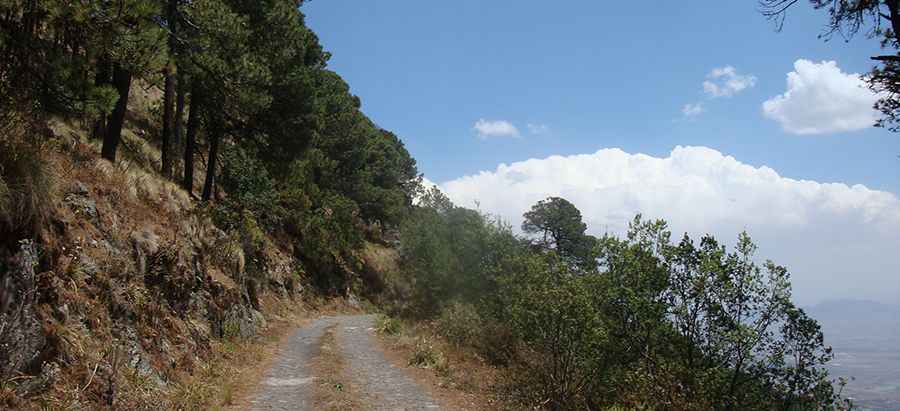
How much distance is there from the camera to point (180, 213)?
48.5ft

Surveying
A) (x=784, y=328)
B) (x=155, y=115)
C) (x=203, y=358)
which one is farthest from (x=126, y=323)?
(x=155, y=115)

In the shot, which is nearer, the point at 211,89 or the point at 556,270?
the point at 556,270

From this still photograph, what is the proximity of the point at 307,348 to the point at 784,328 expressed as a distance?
1477cm

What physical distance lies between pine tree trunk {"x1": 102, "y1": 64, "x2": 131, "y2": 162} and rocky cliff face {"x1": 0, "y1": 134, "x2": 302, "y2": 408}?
1069mm

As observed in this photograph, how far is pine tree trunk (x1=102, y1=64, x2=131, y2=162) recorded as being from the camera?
1394cm

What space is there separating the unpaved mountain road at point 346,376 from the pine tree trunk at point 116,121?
736 cm

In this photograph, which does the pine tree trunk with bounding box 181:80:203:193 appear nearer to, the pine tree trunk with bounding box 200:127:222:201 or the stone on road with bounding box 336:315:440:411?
the pine tree trunk with bounding box 200:127:222:201

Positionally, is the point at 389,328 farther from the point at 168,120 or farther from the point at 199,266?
the point at 168,120

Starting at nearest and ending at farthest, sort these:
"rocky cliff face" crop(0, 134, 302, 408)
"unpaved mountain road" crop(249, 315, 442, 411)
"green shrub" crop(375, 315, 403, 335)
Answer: "rocky cliff face" crop(0, 134, 302, 408) < "unpaved mountain road" crop(249, 315, 442, 411) < "green shrub" crop(375, 315, 403, 335)

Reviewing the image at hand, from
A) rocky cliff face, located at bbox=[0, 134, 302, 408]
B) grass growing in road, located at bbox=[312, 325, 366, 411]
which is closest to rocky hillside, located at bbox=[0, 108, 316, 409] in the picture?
rocky cliff face, located at bbox=[0, 134, 302, 408]

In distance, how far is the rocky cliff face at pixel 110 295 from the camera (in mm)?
6812

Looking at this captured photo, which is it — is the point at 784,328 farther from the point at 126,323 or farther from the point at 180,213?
the point at 180,213

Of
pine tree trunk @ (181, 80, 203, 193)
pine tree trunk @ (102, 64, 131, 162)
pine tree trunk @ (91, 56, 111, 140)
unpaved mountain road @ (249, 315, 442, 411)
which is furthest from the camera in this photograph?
pine tree trunk @ (181, 80, 203, 193)

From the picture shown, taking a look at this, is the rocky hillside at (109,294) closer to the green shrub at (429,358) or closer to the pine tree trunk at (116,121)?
the pine tree trunk at (116,121)
